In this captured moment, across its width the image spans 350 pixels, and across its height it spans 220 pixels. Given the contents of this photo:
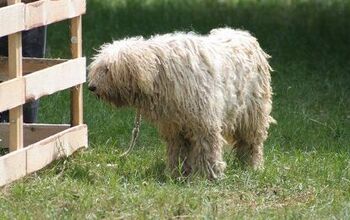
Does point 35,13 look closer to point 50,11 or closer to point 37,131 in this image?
point 50,11

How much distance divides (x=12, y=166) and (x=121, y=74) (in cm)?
95

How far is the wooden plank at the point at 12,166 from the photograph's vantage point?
27.1 feet

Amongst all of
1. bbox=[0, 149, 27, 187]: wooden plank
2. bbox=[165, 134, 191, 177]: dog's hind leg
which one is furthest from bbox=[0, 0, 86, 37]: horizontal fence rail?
bbox=[165, 134, 191, 177]: dog's hind leg

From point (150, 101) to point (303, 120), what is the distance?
317 centimetres

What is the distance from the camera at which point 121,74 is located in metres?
8.54

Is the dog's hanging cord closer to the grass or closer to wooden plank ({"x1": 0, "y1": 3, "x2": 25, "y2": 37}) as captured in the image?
the grass

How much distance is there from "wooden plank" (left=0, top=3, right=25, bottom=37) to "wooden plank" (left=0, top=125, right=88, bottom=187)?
82 cm

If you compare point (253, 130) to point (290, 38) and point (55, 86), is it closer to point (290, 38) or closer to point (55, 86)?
point (55, 86)

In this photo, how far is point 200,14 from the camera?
55.6 feet

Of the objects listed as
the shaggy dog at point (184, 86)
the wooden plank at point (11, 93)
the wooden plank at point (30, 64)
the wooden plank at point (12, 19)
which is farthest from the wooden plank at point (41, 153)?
the wooden plank at point (12, 19)

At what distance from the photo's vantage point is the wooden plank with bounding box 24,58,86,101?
28.6 feet

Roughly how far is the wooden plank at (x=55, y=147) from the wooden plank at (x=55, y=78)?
0.34 meters

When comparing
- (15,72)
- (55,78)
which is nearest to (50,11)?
(55,78)

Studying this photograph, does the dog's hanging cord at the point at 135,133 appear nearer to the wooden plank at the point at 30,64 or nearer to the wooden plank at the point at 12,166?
the wooden plank at the point at 30,64
